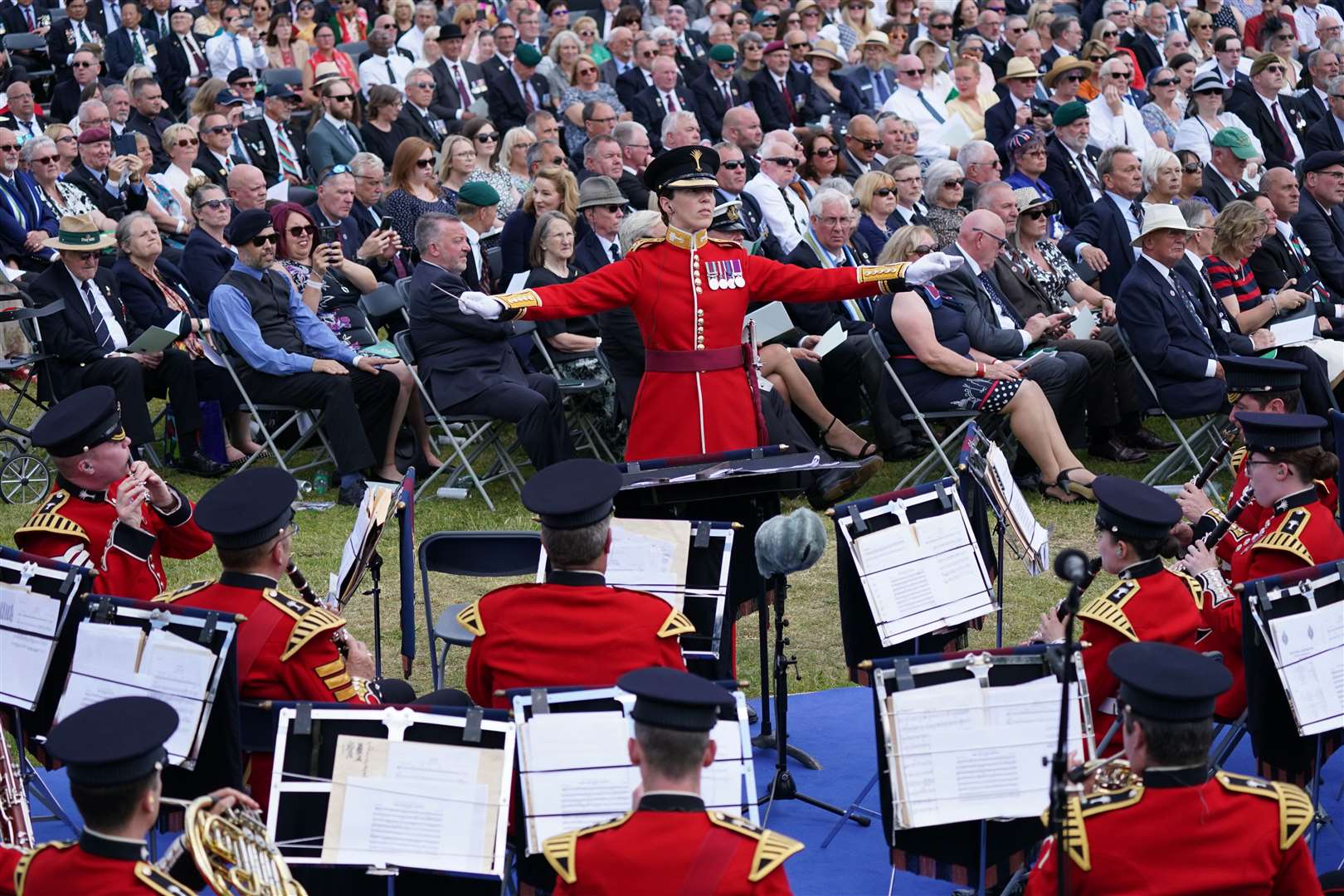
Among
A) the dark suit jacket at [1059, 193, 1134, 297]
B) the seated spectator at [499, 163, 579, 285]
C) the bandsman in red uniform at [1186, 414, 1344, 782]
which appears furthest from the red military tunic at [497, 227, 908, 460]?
the dark suit jacket at [1059, 193, 1134, 297]

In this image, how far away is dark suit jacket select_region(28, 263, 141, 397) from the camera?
10.1 meters

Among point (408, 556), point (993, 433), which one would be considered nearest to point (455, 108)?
point (993, 433)

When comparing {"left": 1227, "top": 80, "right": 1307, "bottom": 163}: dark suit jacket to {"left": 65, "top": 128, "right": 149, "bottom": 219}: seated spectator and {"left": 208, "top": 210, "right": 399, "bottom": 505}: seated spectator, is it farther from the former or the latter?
{"left": 65, "top": 128, "right": 149, "bottom": 219}: seated spectator

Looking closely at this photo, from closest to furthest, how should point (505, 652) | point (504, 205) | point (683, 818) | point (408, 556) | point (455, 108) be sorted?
point (683, 818) → point (505, 652) → point (408, 556) → point (504, 205) → point (455, 108)

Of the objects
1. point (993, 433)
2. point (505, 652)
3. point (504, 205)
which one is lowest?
point (505, 652)

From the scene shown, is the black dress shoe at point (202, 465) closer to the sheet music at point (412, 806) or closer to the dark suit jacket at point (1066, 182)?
the sheet music at point (412, 806)

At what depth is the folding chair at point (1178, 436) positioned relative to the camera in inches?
393

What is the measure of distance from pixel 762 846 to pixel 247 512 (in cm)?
208

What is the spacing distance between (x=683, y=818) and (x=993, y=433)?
6.79m

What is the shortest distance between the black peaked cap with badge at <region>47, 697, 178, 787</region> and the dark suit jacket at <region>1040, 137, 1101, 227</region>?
431 inches

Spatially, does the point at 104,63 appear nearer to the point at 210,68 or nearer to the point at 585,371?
the point at 210,68

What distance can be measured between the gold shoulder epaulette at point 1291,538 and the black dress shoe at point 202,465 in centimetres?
655

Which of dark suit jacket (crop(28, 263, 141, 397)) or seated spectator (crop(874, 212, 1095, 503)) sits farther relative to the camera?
dark suit jacket (crop(28, 263, 141, 397))

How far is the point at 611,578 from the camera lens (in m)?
5.73
